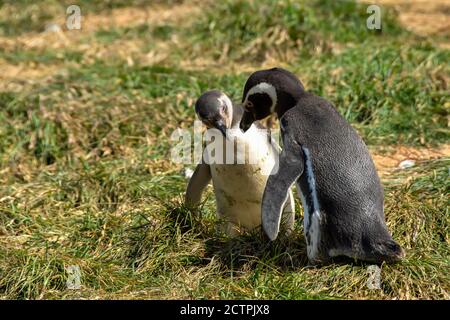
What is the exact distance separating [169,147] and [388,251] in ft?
9.04

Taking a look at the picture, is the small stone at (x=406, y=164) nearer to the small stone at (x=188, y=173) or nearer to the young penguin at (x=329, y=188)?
the small stone at (x=188, y=173)

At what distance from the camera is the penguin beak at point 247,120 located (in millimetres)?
5645

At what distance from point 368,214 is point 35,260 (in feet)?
5.62

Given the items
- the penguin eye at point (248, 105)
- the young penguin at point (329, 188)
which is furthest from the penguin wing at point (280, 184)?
the penguin eye at point (248, 105)

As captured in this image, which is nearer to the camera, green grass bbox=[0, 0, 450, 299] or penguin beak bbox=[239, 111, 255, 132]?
green grass bbox=[0, 0, 450, 299]

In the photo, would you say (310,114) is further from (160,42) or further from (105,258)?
(160,42)

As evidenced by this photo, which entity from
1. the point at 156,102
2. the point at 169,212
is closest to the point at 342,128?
the point at 169,212

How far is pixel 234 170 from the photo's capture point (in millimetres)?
5754

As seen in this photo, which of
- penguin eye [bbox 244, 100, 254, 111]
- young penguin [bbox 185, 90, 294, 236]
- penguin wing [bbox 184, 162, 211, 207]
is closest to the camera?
penguin eye [bbox 244, 100, 254, 111]

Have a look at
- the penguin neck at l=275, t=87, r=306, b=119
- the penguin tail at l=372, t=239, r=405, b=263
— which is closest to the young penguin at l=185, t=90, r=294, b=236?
the penguin neck at l=275, t=87, r=306, b=119

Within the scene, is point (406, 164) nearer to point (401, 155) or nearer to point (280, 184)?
point (401, 155)

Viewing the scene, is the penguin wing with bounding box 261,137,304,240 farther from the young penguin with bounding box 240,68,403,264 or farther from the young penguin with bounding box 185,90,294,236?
the young penguin with bounding box 185,90,294,236

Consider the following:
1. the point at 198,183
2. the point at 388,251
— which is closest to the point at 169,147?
the point at 198,183

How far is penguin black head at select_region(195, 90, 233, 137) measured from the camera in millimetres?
5672
